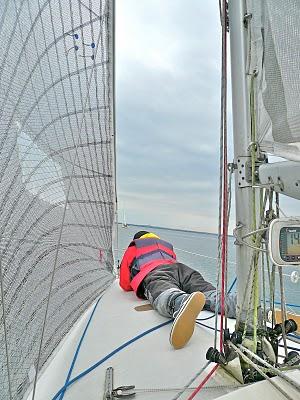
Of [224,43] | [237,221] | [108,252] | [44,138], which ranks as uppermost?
[224,43]

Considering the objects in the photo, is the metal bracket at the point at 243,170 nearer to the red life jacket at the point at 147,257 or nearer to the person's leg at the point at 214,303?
the person's leg at the point at 214,303

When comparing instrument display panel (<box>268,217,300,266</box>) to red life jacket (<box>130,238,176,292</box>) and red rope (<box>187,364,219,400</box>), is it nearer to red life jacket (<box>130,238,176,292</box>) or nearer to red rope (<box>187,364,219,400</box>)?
red rope (<box>187,364,219,400</box>)

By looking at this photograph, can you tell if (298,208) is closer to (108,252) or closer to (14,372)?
(14,372)

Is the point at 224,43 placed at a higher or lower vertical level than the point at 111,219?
higher

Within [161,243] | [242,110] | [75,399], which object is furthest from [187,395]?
[161,243]

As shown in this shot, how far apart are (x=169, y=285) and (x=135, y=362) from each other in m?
0.44

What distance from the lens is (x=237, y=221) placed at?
0.79m

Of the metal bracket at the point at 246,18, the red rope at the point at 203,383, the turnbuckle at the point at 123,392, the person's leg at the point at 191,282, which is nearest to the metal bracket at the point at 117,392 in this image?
the turnbuckle at the point at 123,392

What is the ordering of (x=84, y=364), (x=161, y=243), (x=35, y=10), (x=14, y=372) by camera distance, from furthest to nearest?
(x=161, y=243), (x=84, y=364), (x=35, y=10), (x=14, y=372)

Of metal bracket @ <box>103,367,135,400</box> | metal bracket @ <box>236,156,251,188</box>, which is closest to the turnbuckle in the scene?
metal bracket @ <box>103,367,135,400</box>

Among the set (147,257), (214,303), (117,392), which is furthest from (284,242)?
(147,257)

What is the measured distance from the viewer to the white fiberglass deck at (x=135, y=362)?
0.76 m

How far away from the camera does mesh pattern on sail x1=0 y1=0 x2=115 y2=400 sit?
25.5 inches

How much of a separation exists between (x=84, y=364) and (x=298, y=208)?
66cm
